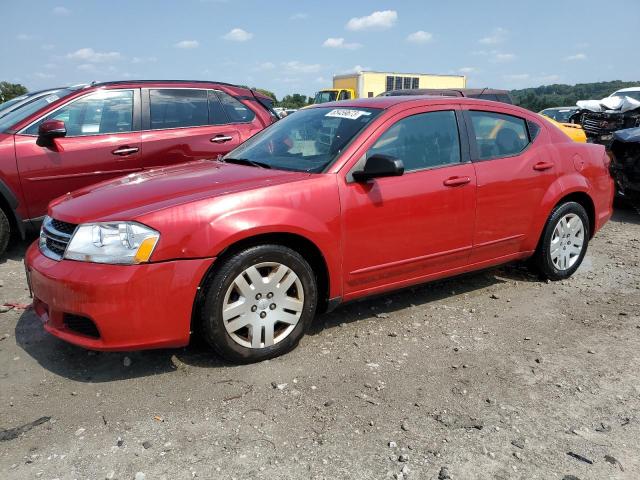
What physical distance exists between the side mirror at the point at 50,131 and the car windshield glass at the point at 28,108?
38cm

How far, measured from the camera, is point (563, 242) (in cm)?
478

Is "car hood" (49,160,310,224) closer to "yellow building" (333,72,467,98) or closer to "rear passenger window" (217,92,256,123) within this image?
"rear passenger window" (217,92,256,123)

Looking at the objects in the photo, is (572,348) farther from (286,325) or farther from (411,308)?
(286,325)

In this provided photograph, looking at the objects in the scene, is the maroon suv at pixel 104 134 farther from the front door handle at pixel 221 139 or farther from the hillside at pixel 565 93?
the hillside at pixel 565 93

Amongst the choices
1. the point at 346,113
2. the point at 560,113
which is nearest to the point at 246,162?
the point at 346,113

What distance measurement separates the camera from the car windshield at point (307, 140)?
11.9 feet

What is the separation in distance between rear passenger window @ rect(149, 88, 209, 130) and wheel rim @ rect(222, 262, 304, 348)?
134 inches

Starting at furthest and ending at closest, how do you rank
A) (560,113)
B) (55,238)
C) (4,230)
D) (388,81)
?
(388,81)
(560,113)
(4,230)
(55,238)

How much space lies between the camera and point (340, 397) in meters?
2.91

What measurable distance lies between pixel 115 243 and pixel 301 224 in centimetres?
105

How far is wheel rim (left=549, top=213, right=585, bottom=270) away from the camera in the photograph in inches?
185

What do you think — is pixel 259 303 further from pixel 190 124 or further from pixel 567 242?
pixel 190 124

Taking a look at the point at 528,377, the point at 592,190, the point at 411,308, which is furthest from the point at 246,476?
the point at 592,190

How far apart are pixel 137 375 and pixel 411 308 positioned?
2098 mm
